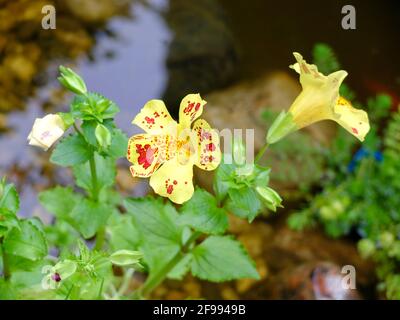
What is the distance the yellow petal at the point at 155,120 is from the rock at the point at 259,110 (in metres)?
0.89

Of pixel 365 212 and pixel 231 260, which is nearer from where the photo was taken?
pixel 231 260

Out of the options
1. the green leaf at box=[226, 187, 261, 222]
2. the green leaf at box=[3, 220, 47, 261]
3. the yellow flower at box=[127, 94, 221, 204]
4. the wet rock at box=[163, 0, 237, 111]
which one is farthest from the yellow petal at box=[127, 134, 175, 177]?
the wet rock at box=[163, 0, 237, 111]

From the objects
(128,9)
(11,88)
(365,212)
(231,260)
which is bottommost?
(231,260)

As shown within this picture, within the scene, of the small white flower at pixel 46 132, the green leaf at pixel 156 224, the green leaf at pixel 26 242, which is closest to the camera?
the small white flower at pixel 46 132

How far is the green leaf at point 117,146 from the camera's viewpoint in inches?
33.4

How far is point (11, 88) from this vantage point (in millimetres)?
1789

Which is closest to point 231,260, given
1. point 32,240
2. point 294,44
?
point 32,240

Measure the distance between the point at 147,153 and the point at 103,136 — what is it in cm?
7

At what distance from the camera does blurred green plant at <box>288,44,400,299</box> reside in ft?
4.96

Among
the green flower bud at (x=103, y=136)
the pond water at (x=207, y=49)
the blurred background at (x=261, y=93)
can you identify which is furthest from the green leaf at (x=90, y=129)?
the pond water at (x=207, y=49)

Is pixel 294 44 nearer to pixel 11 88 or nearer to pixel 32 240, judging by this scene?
pixel 11 88

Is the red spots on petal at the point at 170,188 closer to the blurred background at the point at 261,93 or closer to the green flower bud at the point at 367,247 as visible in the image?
the blurred background at the point at 261,93

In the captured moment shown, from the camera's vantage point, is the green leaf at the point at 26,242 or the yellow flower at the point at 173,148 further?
the green leaf at the point at 26,242
